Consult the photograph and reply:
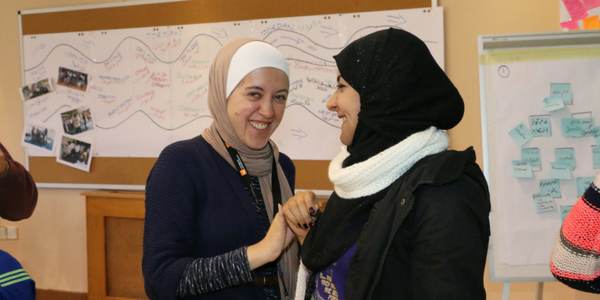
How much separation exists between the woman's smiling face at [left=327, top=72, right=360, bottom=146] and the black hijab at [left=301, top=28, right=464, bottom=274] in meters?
0.02

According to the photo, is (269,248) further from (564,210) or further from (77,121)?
(77,121)

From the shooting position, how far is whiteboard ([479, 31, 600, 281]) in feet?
6.53

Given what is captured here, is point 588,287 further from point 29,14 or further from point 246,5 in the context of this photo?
point 29,14

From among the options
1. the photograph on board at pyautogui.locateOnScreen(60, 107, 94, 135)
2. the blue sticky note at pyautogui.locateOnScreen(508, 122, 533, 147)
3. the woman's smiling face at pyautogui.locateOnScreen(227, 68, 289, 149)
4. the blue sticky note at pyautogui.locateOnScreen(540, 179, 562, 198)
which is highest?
the photograph on board at pyautogui.locateOnScreen(60, 107, 94, 135)

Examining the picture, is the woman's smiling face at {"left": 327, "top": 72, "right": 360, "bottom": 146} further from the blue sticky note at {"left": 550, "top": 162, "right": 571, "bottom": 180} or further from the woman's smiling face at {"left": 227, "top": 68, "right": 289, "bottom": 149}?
the blue sticky note at {"left": 550, "top": 162, "right": 571, "bottom": 180}

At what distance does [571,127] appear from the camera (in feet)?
6.55

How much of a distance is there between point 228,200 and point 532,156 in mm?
1502

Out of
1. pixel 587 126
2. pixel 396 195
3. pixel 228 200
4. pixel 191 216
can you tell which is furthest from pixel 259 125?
pixel 587 126

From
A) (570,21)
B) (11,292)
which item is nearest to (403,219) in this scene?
(11,292)

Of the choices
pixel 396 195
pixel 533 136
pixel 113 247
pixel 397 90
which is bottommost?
pixel 113 247

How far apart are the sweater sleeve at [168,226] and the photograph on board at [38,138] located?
277 cm

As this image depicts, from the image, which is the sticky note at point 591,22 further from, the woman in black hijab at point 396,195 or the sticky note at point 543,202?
the woman in black hijab at point 396,195

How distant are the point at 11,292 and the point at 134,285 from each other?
2415mm

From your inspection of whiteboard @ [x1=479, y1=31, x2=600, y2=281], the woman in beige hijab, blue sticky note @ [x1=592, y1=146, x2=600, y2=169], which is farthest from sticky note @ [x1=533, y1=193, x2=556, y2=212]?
the woman in beige hijab
